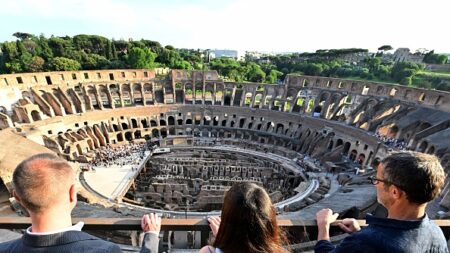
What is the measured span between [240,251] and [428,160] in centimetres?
221

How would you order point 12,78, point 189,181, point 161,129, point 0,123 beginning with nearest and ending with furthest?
point 189,181 < point 0,123 < point 12,78 < point 161,129

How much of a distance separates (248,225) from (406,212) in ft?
5.93

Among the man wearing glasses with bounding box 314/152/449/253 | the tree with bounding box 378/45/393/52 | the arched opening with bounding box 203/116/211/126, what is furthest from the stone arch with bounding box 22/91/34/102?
the tree with bounding box 378/45/393/52

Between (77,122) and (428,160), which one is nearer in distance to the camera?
(428,160)

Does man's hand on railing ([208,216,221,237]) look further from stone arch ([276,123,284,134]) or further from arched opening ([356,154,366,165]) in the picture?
stone arch ([276,123,284,134])

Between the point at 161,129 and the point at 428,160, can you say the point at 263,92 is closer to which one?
the point at 161,129

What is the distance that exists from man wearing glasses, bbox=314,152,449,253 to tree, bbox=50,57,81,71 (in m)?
64.8

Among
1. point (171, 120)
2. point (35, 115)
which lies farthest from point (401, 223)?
point (171, 120)

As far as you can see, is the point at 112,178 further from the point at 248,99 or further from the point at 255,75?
the point at 255,75

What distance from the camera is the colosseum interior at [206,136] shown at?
23.9 metres

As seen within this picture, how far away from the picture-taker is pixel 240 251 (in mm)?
2729

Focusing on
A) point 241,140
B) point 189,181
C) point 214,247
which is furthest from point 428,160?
point 241,140

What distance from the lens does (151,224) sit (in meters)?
3.52

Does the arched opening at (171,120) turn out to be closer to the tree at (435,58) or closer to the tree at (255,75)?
the tree at (255,75)
